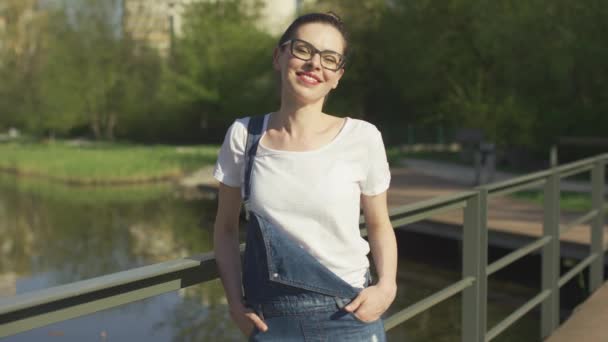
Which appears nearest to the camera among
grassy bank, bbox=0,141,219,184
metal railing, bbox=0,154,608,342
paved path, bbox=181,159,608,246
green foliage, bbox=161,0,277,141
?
metal railing, bbox=0,154,608,342

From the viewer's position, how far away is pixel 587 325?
4465mm

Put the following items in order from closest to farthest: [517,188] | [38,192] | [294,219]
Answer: [294,219], [517,188], [38,192]

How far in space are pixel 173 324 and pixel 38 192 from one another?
15872mm

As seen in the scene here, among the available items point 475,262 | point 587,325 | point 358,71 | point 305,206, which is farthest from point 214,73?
point 305,206

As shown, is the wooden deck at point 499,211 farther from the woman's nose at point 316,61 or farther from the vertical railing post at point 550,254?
the woman's nose at point 316,61

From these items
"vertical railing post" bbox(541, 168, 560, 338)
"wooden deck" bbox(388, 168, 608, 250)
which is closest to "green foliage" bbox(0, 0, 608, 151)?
"wooden deck" bbox(388, 168, 608, 250)

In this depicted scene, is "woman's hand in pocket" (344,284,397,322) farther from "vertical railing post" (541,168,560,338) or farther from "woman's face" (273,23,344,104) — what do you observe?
"vertical railing post" (541,168,560,338)

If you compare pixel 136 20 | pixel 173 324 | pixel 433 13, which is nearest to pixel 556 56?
pixel 433 13

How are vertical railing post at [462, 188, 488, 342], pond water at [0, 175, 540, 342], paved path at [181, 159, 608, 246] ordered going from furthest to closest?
1. paved path at [181, 159, 608, 246]
2. pond water at [0, 175, 540, 342]
3. vertical railing post at [462, 188, 488, 342]

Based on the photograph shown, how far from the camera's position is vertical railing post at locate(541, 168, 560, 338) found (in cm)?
470

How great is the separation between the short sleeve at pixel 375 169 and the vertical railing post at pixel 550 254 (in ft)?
10.1

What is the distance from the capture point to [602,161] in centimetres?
582

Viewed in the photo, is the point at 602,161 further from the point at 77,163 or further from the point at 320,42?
the point at 77,163

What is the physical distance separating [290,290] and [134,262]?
33.6ft
